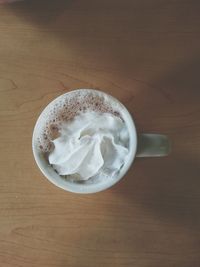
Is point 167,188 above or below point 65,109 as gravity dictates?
below

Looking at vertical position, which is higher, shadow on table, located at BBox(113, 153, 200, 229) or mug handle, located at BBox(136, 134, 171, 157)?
mug handle, located at BBox(136, 134, 171, 157)

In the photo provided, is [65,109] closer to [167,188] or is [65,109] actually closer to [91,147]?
[91,147]

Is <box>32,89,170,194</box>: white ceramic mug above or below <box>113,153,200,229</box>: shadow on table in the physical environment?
above

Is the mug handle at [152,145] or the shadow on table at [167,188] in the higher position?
the mug handle at [152,145]

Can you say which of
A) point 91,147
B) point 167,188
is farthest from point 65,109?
point 167,188
